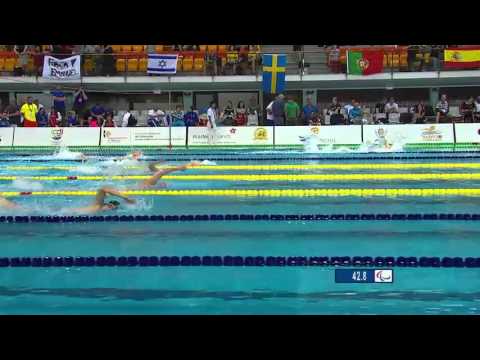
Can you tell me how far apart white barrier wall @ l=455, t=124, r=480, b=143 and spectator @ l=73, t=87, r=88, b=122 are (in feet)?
30.9

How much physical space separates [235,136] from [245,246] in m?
8.60

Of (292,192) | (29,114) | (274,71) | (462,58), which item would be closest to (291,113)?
(274,71)

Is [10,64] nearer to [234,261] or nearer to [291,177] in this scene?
[291,177]

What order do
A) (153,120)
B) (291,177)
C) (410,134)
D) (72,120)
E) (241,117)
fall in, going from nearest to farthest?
1. (291,177)
2. (410,134)
3. (72,120)
4. (153,120)
5. (241,117)

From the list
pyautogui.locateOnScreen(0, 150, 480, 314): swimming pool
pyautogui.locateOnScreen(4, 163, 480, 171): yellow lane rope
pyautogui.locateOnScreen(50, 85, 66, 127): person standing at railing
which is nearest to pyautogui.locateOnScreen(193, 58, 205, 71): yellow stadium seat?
pyautogui.locateOnScreen(50, 85, 66, 127): person standing at railing

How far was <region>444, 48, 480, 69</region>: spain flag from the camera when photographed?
15922 mm

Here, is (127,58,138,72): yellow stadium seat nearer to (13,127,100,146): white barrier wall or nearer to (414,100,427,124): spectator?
(13,127,100,146): white barrier wall

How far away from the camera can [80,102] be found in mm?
16109

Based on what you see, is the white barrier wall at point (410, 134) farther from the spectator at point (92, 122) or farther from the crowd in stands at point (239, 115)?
the spectator at point (92, 122)

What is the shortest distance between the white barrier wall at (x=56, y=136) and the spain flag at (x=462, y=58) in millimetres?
9443

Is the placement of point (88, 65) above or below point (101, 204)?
above

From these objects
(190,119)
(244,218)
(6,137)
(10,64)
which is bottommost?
(244,218)

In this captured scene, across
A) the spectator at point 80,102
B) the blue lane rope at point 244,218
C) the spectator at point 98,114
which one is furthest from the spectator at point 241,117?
the blue lane rope at point 244,218

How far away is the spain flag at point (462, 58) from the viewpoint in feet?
52.2
